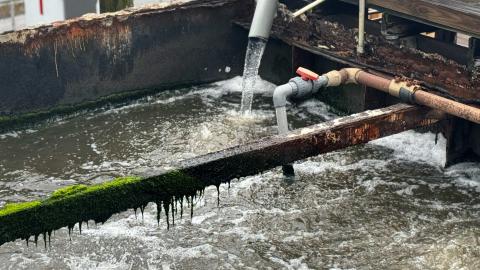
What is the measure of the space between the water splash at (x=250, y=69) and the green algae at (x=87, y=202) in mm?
4856

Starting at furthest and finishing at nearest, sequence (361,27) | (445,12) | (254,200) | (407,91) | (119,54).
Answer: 1. (119,54)
2. (361,27)
3. (445,12)
4. (407,91)
5. (254,200)

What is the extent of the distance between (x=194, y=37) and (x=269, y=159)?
5697 mm

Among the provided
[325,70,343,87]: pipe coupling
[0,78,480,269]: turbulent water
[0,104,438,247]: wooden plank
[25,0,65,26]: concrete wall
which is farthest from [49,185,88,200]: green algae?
[25,0,65,26]: concrete wall

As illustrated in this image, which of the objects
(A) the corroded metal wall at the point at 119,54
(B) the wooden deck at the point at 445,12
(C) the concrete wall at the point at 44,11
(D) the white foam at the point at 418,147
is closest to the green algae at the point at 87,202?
(D) the white foam at the point at 418,147

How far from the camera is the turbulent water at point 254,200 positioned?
27.9 ft

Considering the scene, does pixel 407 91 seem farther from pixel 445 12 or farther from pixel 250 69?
pixel 250 69

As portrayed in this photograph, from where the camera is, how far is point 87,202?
7.02 meters

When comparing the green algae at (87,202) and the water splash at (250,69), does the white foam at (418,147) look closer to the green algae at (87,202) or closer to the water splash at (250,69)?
the water splash at (250,69)

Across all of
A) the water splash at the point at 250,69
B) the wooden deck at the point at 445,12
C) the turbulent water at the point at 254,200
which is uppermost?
the wooden deck at the point at 445,12

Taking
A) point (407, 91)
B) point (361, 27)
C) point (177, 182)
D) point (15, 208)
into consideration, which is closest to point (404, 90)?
point (407, 91)

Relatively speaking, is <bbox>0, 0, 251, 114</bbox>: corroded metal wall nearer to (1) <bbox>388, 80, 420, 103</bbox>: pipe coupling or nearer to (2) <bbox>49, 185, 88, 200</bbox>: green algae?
(1) <bbox>388, 80, 420, 103</bbox>: pipe coupling

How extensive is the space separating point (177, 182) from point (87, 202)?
874mm

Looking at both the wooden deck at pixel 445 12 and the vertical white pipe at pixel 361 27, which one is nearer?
the wooden deck at pixel 445 12

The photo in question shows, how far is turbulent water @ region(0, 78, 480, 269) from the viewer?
8.49m
